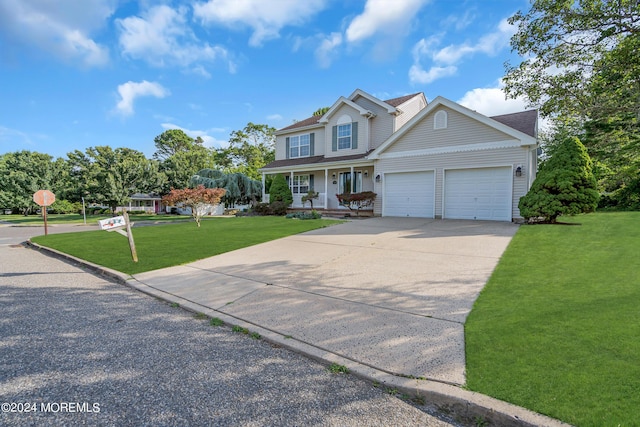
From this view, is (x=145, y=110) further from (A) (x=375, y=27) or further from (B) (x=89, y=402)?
(B) (x=89, y=402)

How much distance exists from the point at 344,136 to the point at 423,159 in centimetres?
617

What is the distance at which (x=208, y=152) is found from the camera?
4934 centimetres

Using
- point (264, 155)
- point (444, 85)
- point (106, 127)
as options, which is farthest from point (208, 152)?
point (444, 85)

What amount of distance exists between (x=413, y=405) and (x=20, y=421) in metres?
2.85

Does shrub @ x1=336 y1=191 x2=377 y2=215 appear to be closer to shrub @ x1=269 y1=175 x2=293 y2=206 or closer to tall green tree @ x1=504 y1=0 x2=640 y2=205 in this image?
shrub @ x1=269 y1=175 x2=293 y2=206

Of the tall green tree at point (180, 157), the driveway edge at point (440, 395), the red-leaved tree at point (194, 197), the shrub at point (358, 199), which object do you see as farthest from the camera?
the tall green tree at point (180, 157)

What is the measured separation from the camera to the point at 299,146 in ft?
71.4

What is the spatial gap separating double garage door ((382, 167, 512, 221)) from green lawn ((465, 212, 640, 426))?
270 inches

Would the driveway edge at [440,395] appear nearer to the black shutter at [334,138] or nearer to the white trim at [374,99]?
the white trim at [374,99]

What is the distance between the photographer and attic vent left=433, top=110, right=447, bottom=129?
13648 mm

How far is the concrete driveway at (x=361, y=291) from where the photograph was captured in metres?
3.08

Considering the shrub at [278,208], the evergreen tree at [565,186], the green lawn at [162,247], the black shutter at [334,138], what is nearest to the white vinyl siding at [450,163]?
the evergreen tree at [565,186]

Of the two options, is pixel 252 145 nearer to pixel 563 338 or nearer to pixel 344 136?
pixel 344 136

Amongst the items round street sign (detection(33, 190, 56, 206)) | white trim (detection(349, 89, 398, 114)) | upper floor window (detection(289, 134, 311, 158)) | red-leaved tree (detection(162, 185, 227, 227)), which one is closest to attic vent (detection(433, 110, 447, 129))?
white trim (detection(349, 89, 398, 114))
